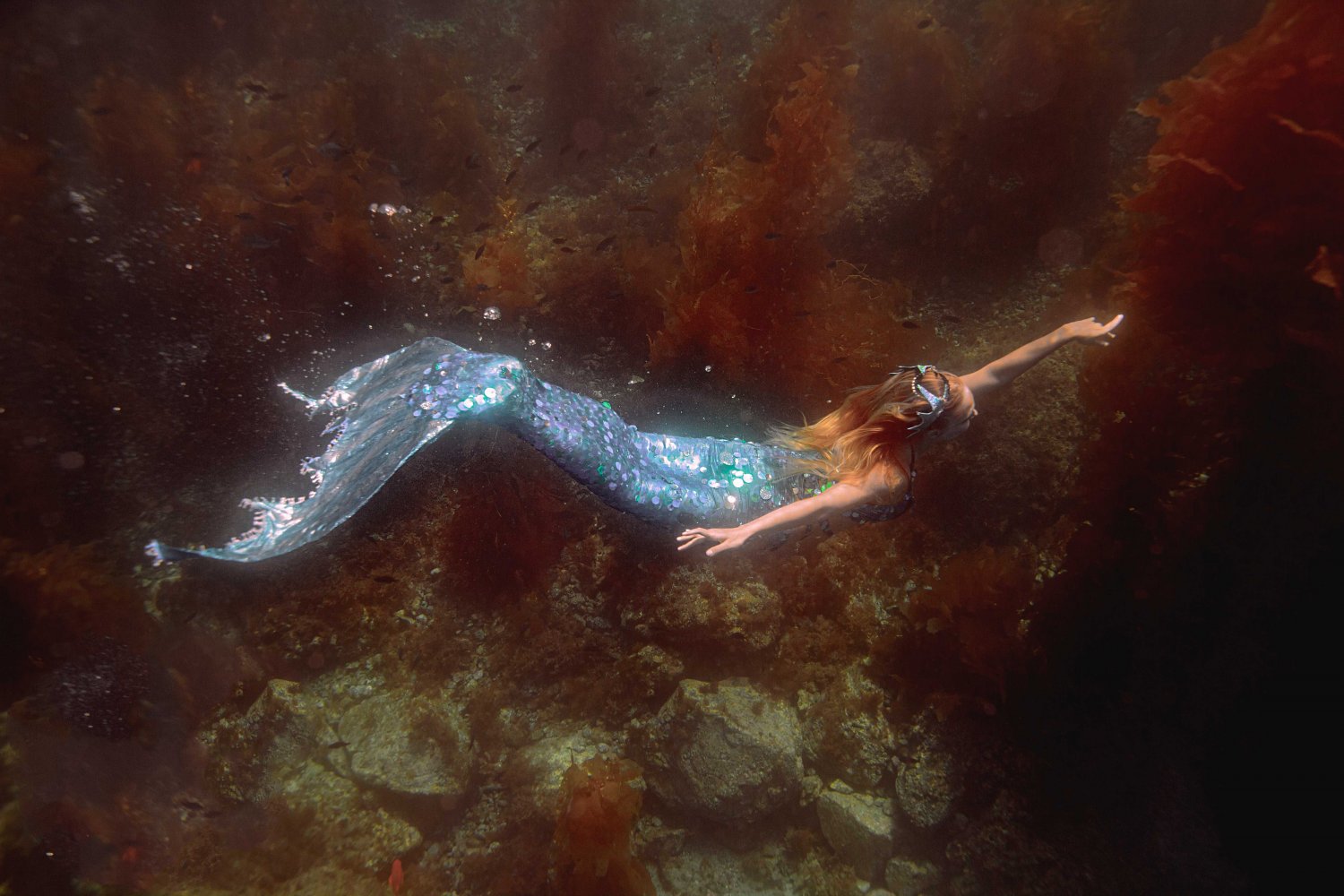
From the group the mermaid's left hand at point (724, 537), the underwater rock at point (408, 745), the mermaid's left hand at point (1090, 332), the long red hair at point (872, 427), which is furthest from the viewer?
the underwater rock at point (408, 745)

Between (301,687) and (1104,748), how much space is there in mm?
6377

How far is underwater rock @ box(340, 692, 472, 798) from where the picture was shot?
4.26 m

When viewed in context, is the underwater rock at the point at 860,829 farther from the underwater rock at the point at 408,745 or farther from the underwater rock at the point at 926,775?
the underwater rock at the point at 408,745

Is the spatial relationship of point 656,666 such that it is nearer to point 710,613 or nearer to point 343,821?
point 710,613

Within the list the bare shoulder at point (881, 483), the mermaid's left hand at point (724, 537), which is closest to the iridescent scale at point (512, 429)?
the bare shoulder at point (881, 483)

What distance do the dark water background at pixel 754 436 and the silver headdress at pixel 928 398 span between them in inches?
63.5

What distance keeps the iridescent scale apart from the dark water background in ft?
2.98

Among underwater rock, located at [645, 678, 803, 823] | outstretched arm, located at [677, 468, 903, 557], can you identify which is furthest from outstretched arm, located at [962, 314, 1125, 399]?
underwater rock, located at [645, 678, 803, 823]

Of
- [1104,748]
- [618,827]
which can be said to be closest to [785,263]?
[1104,748]

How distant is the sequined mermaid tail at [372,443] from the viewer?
10.4 feet

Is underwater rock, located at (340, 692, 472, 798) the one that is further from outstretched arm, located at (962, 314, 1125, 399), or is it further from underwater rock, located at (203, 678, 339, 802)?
outstretched arm, located at (962, 314, 1125, 399)

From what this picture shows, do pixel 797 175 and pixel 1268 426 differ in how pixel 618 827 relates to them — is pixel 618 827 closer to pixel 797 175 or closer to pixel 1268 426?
pixel 1268 426

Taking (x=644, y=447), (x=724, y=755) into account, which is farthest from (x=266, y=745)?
(x=644, y=447)

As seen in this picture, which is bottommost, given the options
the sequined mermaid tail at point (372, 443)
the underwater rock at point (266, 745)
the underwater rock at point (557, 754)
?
the underwater rock at point (557, 754)
